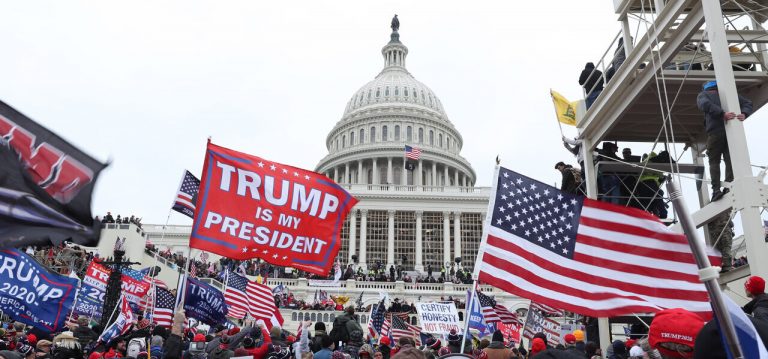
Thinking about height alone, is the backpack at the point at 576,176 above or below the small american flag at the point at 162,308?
above

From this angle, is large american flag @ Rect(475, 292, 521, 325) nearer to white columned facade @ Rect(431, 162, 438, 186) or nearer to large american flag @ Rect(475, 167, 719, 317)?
large american flag @ Rect(475, 167, 719, 317)

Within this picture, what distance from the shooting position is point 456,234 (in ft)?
226

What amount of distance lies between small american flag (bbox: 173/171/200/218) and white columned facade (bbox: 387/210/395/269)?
172ft

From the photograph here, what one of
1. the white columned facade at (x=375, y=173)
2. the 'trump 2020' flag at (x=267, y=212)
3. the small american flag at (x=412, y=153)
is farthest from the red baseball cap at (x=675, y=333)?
the white columned facade at (x=375, y=173)

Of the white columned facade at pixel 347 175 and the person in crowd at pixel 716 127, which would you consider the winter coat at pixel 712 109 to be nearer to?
the person in crowd at pixel 716 127

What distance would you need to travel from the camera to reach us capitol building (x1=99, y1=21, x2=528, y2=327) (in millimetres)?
47562

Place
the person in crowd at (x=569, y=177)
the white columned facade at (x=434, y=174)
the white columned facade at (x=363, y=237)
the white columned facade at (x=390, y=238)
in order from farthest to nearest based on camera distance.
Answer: the white columned facade at (x=434, y=174)
the white columned facade at (x=390, y=238)
the white columned facade at (x=363, y=237)
the person in crowd at (x=569, y=177)

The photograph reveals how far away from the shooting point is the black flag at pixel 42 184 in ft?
15.6

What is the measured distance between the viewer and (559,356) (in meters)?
4.39

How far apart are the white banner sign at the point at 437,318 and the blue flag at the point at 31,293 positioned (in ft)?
29.0

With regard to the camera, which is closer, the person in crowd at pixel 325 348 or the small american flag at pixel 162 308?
the person in crowd at pixel 325 348

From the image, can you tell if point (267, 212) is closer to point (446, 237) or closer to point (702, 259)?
point (702, 259)

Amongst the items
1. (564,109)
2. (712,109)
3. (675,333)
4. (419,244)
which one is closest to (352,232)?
(419,244)

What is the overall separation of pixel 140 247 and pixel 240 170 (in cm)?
3307
